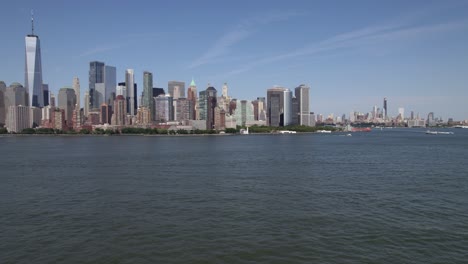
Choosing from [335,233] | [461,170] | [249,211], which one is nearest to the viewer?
[335,233]

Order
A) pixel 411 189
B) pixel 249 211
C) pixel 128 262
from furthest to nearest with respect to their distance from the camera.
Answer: pixel 411 189 → pixel 249 211 → pixel 128 262

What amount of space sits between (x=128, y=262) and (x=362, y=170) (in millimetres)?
32281

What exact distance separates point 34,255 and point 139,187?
1550 centimetres

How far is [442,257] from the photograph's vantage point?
586 inches

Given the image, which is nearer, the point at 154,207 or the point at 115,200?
the point at 154,207

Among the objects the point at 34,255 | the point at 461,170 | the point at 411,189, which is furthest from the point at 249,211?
the point at 461,170

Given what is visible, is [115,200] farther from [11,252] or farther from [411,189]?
[411,189]

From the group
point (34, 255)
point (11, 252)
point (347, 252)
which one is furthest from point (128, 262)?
point (347, 252)

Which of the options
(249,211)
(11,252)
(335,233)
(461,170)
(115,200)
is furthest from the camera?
(461,170)

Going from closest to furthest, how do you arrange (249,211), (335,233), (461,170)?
(335,233), (249,211), (461,170)

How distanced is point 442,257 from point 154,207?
15.7m

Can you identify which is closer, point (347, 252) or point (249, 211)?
point (347, 252)

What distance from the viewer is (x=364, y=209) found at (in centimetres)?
2228

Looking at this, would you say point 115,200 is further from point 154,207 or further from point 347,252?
point 347,252
